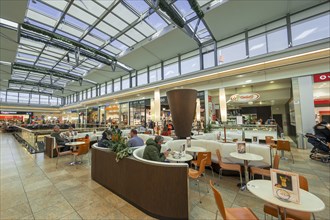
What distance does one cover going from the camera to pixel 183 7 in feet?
20.8

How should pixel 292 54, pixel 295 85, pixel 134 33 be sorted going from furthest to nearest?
pixel 134 33 < pixel 295 85 < pixel 292 54

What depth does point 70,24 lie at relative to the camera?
6.95m

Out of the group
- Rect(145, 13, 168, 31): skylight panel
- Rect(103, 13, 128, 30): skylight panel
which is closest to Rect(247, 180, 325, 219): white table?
Rect(145, 13, 168, 31): skylight panel

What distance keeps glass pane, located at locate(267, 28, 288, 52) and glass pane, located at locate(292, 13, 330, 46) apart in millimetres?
314

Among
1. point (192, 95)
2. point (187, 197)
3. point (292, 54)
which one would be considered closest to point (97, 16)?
point (192, 95)

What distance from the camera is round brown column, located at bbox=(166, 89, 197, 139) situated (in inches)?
180

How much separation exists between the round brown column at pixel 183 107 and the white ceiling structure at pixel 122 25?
3408 mm

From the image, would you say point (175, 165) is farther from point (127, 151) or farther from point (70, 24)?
point (70, 24)

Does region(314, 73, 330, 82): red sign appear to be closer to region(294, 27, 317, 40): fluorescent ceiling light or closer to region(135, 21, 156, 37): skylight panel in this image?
region(294, 27, 317, 40): fluorescent ceiling light

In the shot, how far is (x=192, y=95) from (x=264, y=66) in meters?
4.17

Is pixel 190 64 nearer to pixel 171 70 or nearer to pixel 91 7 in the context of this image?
pixel 171 70

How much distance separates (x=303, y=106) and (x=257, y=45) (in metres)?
3.64

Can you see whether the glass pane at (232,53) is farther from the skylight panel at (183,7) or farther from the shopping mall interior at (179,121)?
the skylight panel at (183,7)

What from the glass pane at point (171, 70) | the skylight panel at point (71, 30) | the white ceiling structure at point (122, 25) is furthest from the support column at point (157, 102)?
the skylight panel at point (71, 30)
